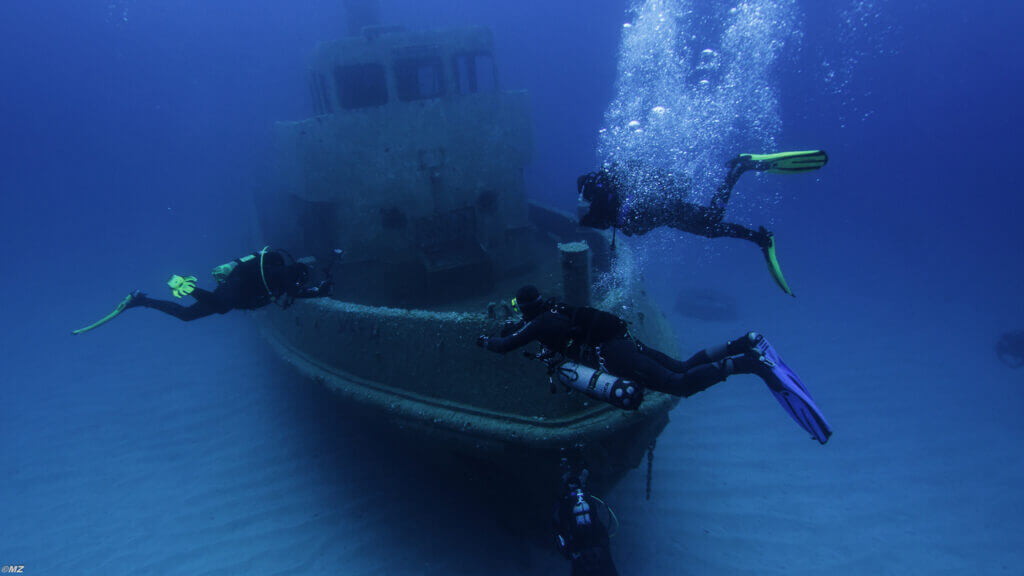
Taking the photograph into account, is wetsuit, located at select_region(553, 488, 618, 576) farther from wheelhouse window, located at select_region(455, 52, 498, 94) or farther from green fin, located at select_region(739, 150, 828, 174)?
wheelhouse window, located at select_region(455, 52, 498, 94)

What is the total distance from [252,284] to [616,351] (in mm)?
3404

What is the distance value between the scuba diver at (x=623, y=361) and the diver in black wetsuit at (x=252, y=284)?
2.31 meters

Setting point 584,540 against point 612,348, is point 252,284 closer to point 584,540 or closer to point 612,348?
point 612,348

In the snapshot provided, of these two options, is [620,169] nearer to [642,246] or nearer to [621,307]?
[621,307]

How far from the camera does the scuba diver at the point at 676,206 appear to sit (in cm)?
383

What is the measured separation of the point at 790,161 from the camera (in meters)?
4.23

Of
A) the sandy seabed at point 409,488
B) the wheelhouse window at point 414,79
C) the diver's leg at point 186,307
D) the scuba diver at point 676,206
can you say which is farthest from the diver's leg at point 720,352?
the wheelhouse window at point 414,79

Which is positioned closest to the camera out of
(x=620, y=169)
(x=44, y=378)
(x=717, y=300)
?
(x=620, y=169)

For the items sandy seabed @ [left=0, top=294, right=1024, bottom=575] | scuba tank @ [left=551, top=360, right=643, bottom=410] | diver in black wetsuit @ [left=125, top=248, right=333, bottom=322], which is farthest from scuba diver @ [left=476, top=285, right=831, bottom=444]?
diver in black wetsuit @ [left=125, top=248, right=333, bottom=322]

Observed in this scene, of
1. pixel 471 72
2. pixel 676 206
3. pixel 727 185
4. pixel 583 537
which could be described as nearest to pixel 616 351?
pixel 583 537

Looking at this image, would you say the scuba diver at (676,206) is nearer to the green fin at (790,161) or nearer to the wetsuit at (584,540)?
the green fin at (790,161)

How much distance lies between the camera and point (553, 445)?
3.17 metres

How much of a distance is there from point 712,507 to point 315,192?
6.00 meters

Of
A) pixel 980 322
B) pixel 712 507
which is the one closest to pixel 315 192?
pixel 712 507
